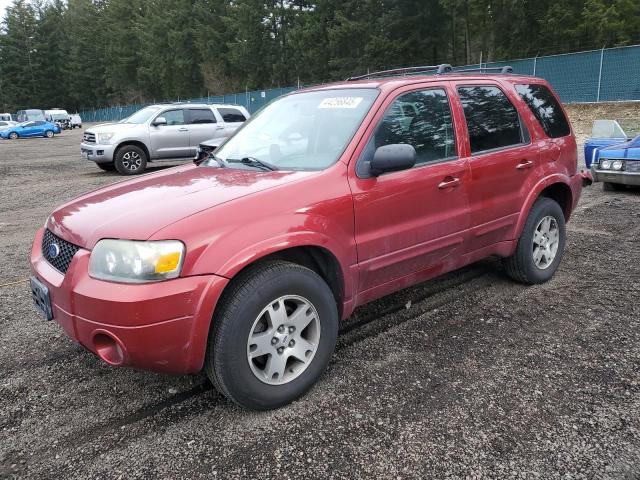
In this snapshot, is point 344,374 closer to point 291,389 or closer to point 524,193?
point 291,389

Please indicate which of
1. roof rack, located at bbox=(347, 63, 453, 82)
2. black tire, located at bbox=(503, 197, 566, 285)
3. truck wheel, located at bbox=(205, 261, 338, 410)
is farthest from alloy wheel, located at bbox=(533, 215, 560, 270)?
truck wheel, located at bbox=(205, 261, 338, 410)

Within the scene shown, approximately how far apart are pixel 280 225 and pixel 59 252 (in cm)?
128

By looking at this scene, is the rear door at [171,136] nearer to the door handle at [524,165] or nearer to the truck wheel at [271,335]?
the door handle at [524,165]

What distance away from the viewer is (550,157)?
447 centimetres

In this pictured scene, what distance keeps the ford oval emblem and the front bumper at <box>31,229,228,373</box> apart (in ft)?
1.11

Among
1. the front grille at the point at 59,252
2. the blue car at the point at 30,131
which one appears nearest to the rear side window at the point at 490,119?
the front grille at the point at 59,252

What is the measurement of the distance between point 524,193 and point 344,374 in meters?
2.25

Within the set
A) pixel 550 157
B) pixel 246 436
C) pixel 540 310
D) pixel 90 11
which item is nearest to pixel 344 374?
pixel 246 436

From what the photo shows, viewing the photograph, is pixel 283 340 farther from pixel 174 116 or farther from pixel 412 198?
pixel 174 116

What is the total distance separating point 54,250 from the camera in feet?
9.63

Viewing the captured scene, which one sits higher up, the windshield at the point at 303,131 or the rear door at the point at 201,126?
the windshield at the point at 303,131

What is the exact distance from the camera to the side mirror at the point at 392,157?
3031 mm

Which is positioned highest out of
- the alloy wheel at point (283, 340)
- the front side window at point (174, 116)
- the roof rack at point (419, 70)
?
the roof rack at point (419, 70)

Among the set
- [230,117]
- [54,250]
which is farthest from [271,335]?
[230,117]
